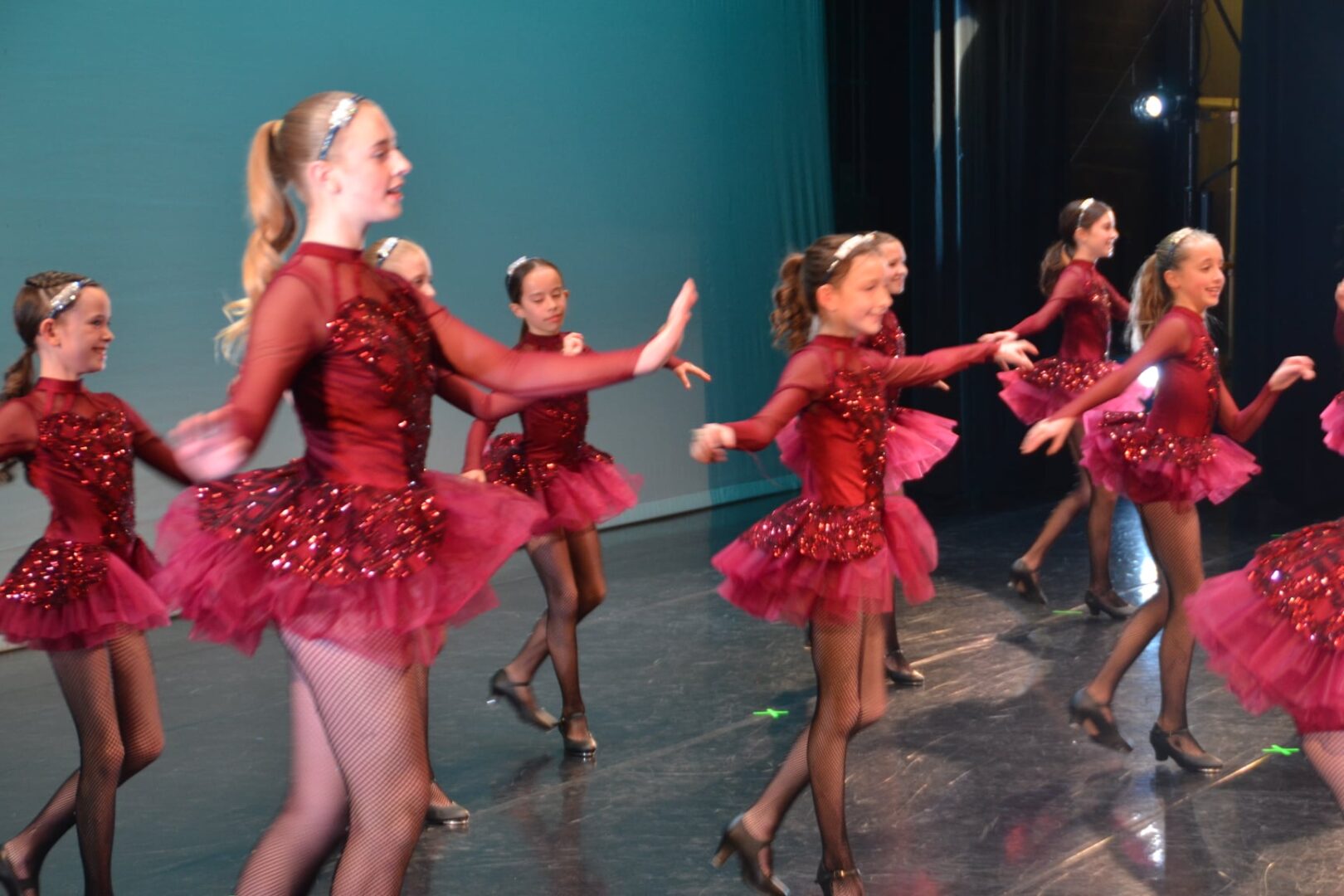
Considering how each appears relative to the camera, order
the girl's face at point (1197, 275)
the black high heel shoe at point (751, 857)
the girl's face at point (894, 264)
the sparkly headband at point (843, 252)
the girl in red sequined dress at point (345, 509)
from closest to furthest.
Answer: the girl in red sequined dress at point (345, 509), the black high heel shoe at point (751, 857), the sparkly headband at point (843, 252), the girl's face at point (1197, 275), the girl's face at point (894, 264)

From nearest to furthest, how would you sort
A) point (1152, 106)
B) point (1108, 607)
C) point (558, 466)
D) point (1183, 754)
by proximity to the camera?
1. point (1183, 754)
2. point (558, 466)
3. point (1108, 607)
4. point (1152, 106)

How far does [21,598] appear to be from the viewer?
3.10m

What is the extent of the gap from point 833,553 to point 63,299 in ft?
6.00

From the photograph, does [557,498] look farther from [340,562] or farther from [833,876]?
[340,562]

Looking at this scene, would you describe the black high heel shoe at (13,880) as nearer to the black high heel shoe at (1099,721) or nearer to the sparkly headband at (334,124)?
the sparkly headband at (334,124)

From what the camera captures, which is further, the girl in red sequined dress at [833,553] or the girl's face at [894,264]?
the girl's face at [894,264]

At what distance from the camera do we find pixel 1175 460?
396cm

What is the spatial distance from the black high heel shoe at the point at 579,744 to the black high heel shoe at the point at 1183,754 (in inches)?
63.0

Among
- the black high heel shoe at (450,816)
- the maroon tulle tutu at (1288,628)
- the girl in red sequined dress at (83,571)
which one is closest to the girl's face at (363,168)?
the girl in red sequined dress at (83,571)

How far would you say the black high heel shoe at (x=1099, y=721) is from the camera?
4.12 metres

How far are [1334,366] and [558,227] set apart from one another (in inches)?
181

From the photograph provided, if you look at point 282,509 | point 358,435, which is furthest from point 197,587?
point 358,435

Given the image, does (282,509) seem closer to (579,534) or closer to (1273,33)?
(579,534)

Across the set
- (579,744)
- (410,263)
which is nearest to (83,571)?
(410,263)
